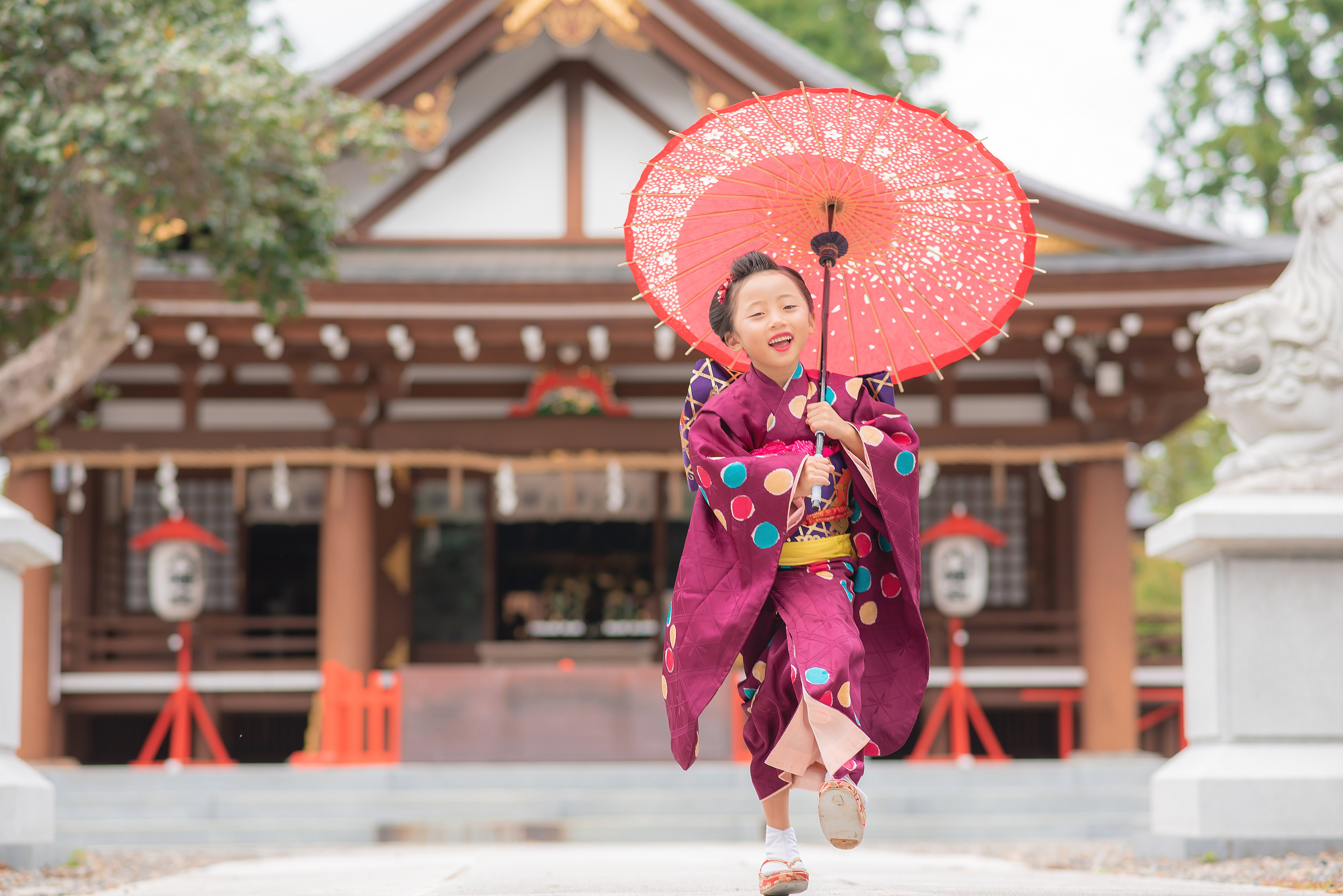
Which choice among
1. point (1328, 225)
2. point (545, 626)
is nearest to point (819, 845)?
point (1328, 225)

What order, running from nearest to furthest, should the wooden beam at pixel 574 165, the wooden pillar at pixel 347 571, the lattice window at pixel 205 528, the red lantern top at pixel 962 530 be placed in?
1. the red lantern top at pixel 962 530
2. the wooden pillar at pixel 347 571
3. the wooden beam at pixel 574 165
4. the lattice window at pixel 205 528

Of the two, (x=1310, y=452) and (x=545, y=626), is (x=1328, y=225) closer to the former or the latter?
(x=1310, y=452)

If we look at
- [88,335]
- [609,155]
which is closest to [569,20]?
[609,155]

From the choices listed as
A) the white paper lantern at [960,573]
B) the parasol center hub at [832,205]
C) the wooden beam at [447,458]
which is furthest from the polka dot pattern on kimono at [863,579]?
the wooden beam at [447,458]

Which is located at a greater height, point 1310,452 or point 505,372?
point 505,372

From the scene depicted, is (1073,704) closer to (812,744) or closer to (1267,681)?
(1267,681)

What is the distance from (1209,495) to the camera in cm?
509

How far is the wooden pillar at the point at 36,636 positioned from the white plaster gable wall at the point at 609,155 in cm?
446

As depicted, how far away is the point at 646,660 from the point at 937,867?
4829mm

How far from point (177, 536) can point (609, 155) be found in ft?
14.0

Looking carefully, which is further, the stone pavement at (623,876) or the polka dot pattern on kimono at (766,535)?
the stone pavement at (623,876)

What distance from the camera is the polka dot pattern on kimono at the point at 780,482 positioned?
3.16 m

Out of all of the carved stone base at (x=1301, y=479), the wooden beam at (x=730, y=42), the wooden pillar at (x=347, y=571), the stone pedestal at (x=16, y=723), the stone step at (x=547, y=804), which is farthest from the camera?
the wooden beam at (x=730, y=42)

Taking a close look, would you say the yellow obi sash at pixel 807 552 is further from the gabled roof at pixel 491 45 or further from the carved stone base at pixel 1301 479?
the gabled roof at pixel 491 45
